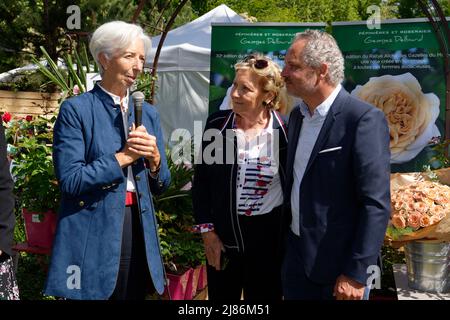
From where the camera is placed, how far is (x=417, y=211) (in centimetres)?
327

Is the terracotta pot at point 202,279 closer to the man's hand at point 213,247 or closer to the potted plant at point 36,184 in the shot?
the potted plant at point 36,184

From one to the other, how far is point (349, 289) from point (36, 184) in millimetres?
2400

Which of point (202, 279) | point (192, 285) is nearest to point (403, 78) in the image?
point (202, 279)

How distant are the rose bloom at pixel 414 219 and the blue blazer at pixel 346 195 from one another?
4.13ft

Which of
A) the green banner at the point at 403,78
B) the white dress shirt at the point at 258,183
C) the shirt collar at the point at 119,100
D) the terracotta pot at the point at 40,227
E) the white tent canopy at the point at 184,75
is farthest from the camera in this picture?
the white tent canopy at the point at 184,75

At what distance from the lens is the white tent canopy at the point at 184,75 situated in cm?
1016

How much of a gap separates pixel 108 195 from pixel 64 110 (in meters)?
0.40

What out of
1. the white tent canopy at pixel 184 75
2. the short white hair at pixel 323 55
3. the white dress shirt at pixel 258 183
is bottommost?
the white dress shirt at pixel 258 183

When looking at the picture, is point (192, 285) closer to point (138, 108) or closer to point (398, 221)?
point (398, 221)

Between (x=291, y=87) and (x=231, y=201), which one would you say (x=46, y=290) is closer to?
(x=231, y=201)

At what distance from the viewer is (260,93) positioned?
2678 mm

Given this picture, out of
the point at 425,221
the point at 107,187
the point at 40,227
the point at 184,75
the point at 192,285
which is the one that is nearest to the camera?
the point at 107,187

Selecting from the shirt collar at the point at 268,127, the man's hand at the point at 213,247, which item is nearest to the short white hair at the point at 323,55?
the shirt collar at the point at 268,127
